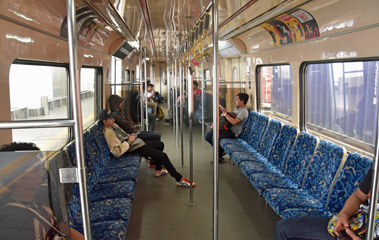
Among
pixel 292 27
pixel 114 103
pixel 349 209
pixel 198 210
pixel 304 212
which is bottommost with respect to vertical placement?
pixel 198 210

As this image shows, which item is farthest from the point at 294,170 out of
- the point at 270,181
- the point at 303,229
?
the point at 303,229

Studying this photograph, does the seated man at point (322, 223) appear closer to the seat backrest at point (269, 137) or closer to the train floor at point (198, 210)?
the train floor at point (198, 210)

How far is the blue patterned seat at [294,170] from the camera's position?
12.6ft

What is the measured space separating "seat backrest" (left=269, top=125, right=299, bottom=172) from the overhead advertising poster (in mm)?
1275

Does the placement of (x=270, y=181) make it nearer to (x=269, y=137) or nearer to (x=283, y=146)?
(x=283, y=146)

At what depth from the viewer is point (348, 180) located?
304 centimetres

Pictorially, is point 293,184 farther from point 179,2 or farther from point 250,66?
point 250,66

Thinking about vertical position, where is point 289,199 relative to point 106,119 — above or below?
below

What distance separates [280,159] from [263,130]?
44.4 inches

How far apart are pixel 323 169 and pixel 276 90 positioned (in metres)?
2.95

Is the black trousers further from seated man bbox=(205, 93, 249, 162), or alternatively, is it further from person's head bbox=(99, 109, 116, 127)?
seated man bbox=(205, 93, 249, 162)

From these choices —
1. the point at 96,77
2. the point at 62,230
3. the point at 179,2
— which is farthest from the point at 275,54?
the point at 62,230

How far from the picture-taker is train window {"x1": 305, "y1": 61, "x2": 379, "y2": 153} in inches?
140

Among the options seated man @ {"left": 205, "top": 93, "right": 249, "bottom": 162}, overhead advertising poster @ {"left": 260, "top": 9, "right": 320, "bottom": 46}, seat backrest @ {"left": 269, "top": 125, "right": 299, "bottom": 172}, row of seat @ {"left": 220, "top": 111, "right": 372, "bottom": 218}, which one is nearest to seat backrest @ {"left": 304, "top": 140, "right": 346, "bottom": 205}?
row of seat @ {"left": 220, "top": 111, "right": 372, "bottom": 218}
